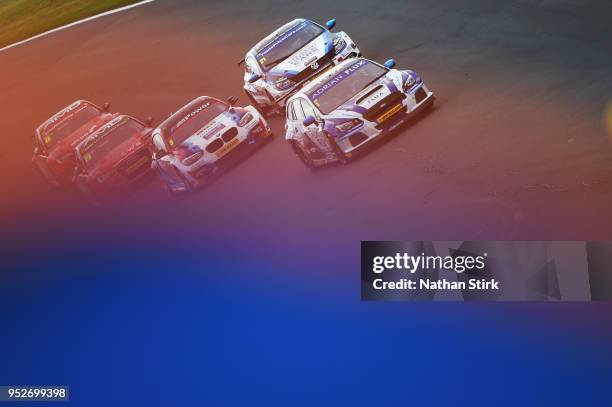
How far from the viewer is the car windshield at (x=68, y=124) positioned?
1683 centimetres

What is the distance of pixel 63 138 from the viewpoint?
16938mm

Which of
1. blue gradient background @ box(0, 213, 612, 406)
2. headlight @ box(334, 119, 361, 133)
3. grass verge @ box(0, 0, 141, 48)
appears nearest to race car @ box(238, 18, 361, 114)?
headlight @ box(334, 119, 361, 133)

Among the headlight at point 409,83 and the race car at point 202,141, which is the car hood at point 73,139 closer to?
the race car at point 202,141

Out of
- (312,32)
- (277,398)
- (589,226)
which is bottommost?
(277,398)

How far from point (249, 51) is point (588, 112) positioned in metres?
6.12

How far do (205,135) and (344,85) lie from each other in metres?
2.22

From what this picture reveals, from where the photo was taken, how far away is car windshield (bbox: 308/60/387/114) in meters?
15.4

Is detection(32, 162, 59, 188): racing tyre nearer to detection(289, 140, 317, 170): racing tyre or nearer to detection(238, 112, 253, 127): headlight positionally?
detection(238, 112, 253, 127): headlight

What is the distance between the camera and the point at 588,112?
14.3m

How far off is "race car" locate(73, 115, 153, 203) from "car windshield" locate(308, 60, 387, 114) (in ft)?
9.17

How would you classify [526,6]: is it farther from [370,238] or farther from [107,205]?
[107,205]

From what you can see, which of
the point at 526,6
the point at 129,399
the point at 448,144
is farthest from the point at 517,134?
the point at 129,399

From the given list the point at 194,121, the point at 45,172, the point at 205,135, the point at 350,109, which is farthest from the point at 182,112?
the point at 350,109

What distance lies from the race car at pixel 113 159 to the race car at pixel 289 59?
6.23ft
